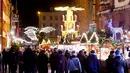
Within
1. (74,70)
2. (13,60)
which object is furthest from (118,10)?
(74,70)

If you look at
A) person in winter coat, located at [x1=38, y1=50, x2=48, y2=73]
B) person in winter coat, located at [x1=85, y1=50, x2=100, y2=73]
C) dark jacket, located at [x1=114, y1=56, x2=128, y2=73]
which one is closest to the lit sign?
person in winter coat, located at [x1=38, y1=50, x2=48, y2=73]

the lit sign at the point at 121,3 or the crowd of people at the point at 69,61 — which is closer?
the crowd of people at the point at 69,61

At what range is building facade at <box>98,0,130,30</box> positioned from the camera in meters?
53.9

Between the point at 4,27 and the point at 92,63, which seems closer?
the point at 92,63

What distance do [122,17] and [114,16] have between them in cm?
415

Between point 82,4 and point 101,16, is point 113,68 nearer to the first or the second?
point 101,16

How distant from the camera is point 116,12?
59.1 meters

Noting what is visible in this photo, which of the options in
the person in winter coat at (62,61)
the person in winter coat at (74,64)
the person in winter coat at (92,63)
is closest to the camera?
the person in winter coat at (92,63)

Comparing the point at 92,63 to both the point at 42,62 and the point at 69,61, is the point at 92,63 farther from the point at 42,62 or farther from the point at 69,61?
the point at 42,62

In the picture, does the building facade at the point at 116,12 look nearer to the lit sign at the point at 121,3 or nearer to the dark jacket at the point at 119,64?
the lit sign at the point at 121,3

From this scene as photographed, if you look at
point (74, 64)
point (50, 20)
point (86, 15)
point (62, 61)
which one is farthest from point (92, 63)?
point (50, 20)

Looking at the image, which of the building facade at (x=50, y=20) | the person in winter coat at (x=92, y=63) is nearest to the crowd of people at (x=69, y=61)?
the person in winter coat at (x=92, y=63)

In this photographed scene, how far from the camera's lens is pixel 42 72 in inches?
927

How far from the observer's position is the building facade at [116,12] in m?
53.9
